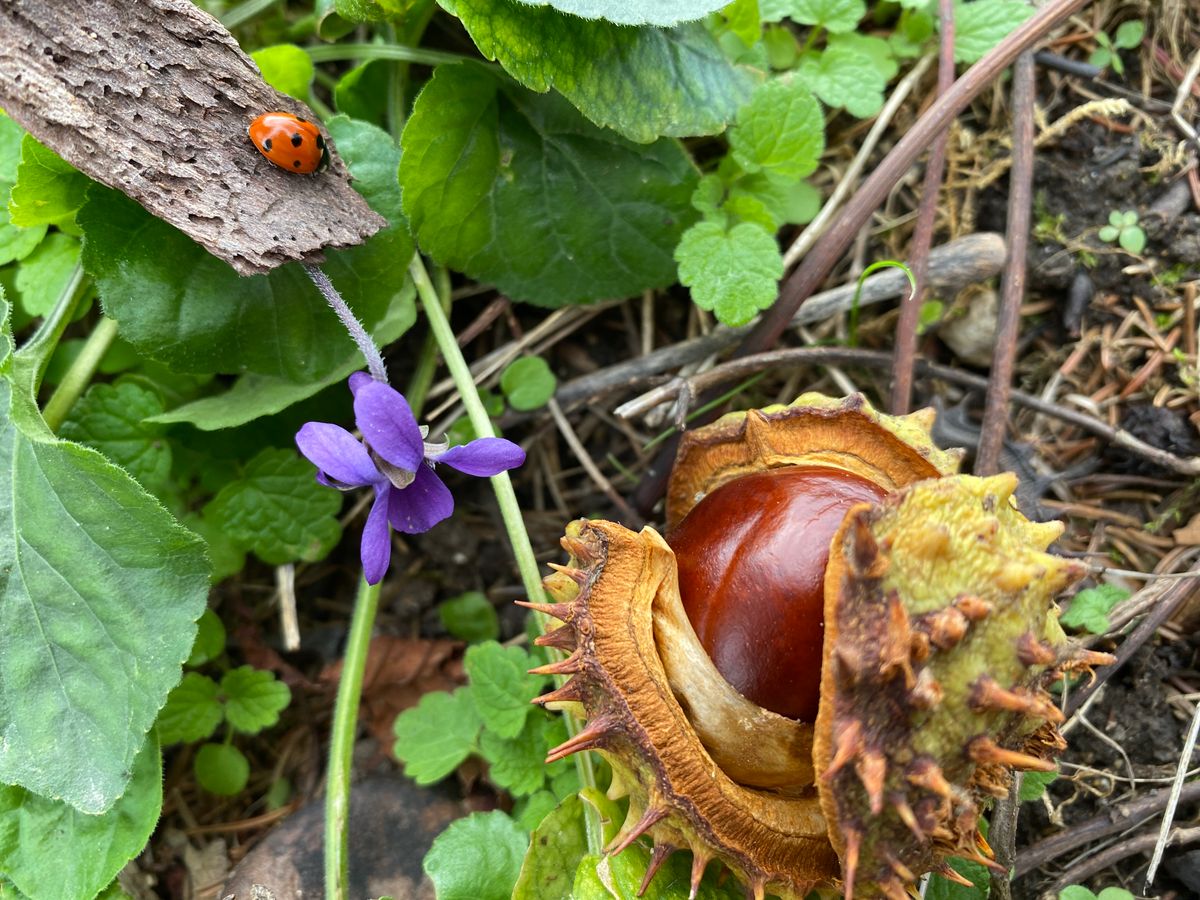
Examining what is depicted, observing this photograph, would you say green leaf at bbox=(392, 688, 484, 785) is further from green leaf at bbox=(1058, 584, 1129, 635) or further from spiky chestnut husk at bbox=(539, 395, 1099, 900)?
green leaf at bbox=(1058, 584, 1129, 635)

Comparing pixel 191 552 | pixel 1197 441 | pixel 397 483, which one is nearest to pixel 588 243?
pixel 397 483

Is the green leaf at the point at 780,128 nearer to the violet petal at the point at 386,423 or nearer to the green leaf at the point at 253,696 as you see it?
the violet petal at the point at 386,423

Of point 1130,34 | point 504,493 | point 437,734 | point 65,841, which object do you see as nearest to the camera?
point 65,841

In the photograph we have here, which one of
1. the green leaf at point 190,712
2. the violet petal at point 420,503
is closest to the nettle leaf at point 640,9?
the violet petal at point 420,503

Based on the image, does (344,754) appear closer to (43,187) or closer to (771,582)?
(771,582)

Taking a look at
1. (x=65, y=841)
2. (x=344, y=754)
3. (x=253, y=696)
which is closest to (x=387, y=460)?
(x=344, y=754)
